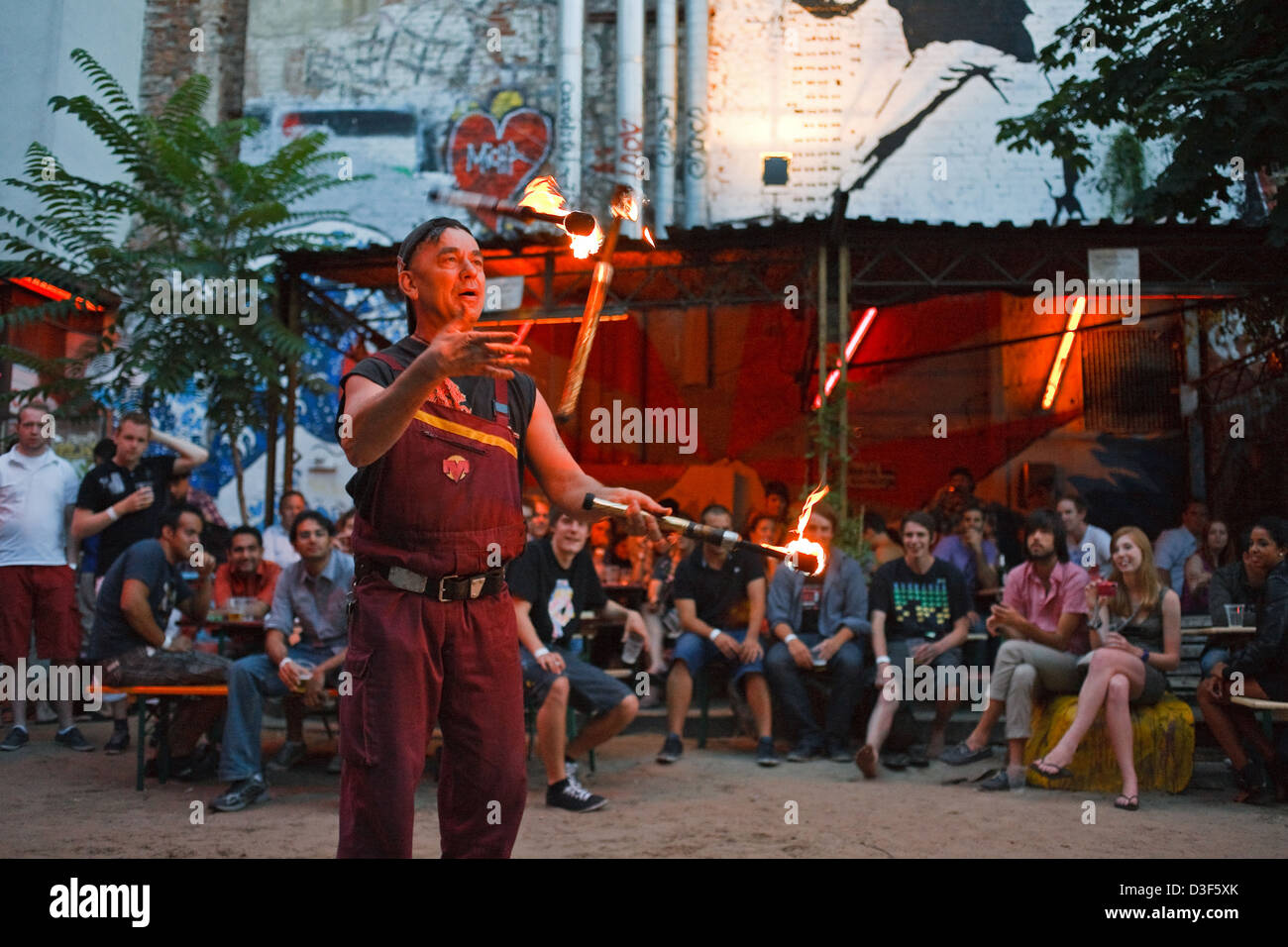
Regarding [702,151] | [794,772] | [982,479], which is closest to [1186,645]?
[794,772]

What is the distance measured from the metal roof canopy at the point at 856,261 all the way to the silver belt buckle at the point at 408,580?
7817mm

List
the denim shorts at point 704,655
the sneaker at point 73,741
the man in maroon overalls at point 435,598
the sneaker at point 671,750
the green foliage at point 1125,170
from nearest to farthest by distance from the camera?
1. the man in maroon overalls at point 435,598
2. the sneaker at point 671,750
3. the sneaker at point 73,741
4. the denim shorts at point 704,655
5. the green foliage at point 1125,170

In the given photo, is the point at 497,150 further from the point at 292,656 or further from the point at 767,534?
the point at 292,656

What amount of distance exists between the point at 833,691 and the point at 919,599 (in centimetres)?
98

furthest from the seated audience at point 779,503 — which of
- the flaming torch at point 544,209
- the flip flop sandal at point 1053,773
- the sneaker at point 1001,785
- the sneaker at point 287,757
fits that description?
the flaming torch at point 544,209

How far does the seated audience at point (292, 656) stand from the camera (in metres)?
6.69

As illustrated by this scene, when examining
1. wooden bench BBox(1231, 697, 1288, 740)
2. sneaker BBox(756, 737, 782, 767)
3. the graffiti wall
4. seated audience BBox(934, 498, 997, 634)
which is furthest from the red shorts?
the graffiti wall

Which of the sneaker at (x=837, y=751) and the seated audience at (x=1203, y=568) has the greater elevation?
the seated audience at (x=1203, y=568)

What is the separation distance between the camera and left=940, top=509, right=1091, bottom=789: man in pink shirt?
7.35 metres

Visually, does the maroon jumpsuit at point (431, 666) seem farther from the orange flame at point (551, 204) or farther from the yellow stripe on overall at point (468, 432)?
the orange flame at point (551, 204)

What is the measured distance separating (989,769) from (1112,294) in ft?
16.9

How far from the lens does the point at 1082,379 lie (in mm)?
14508

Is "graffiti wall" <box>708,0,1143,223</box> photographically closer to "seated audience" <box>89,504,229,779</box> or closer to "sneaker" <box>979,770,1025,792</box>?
"sneaker" <box>979,770,1025,792</box>
